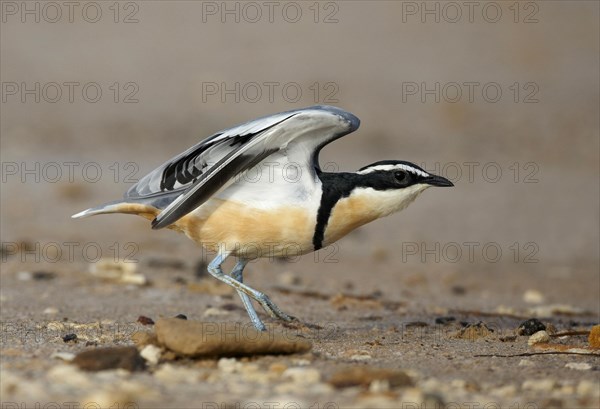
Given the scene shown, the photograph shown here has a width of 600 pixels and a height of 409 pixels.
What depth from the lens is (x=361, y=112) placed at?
15922 millimetres

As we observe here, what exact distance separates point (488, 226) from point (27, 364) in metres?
7.71

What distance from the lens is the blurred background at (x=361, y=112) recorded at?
34.0ft

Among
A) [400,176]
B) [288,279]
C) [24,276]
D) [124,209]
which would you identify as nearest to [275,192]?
[400,176]

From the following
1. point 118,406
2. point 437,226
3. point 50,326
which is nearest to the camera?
point 118,406

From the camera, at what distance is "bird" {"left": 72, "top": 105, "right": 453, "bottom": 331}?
5.85 metres

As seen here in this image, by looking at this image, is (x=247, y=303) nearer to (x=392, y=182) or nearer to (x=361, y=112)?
(x=392, y=182)

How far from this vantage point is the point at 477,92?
54.3 feet

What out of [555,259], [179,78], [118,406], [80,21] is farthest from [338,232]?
[80,21]

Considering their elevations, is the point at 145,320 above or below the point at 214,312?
above

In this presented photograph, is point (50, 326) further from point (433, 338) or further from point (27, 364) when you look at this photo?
point (433, 338)

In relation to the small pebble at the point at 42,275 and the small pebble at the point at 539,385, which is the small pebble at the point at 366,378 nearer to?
the small pebble at the point at 539,385

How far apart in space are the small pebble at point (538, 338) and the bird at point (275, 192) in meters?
1.00

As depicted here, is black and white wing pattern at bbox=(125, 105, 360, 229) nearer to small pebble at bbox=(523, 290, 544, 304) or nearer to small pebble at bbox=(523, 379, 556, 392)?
small pebble at bbox=(523, 379, 556, 392)

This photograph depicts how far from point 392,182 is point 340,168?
7.27 m
